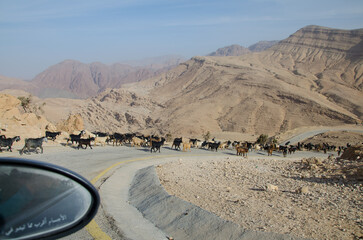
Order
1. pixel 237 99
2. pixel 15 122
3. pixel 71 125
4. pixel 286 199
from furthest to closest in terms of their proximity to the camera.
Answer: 1. pixel 237 99
2. pixel 71 125
3. pixel 15 122
4. pixel 286 199

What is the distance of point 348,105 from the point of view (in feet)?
246

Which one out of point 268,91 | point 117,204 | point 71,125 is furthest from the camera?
point 268,91

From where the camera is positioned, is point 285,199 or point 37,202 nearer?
point 37,202

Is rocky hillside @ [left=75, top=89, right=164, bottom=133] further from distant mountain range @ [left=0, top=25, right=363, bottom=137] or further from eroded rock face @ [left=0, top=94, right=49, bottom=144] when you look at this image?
eroded rock face @ [left=0, top=94, right=49, bottom=144]

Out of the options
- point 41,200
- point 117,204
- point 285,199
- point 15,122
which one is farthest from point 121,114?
point 41,200

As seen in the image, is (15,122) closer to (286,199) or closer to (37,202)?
(286,199)

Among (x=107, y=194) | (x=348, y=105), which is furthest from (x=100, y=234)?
(x=348, y=105)

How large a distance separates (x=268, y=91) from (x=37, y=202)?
261 ft

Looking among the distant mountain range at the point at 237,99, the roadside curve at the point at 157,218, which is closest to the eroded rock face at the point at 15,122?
the roadside curve at the point at 157,218

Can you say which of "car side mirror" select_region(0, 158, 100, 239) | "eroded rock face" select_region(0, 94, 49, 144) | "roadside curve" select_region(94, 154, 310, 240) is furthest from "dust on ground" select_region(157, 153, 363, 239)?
"eroded rock face" select_region(0, 94, 49, 144)

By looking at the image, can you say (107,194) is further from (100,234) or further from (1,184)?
(1,184)

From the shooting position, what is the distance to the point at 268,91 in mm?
78125

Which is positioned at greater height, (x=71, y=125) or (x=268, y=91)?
(x=71, y=125)

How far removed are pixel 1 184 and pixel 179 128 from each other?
59.1 m
